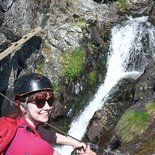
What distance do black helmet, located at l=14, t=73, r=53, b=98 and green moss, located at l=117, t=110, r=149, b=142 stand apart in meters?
7.03

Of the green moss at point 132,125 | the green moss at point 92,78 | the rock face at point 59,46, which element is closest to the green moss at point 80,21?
the rock face at point 59,46

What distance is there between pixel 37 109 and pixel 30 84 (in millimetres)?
213

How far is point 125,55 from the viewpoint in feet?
59.7

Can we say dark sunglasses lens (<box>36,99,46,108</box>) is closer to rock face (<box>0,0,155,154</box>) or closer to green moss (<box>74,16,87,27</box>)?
rock face (<box>0,0,155,154</box>)

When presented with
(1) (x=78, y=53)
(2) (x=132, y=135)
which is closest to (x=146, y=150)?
(2) (x=132, y=135)

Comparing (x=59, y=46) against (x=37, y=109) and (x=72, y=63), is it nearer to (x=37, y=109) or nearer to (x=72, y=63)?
(x=72, y=63)

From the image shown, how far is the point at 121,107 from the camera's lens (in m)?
14.3

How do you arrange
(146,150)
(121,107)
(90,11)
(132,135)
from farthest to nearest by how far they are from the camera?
1. (90,11)
2. (121,107)
3. (132,135)
4. (146,150)

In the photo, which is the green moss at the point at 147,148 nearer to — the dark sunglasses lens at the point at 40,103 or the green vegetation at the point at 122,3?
the dark sunglasses lens at the point at 40,103

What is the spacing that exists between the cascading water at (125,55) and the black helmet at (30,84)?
41.5ft

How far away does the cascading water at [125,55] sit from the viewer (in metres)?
16.3

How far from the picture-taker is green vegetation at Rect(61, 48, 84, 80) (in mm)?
16234

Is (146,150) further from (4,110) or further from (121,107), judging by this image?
(4,110)

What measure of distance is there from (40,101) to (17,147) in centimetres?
44
